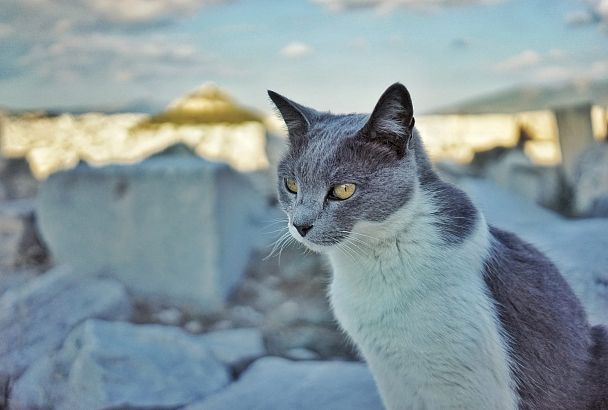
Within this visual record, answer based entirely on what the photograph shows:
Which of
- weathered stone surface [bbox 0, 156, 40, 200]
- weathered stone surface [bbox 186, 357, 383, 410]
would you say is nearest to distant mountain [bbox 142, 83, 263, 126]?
weathered stone surface [bbox 0, 156, 40, 200]

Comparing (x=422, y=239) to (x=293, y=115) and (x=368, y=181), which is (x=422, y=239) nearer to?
(x=368, y=181)

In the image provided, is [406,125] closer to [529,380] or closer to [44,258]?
[529,380]

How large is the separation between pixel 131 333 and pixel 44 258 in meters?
1.29

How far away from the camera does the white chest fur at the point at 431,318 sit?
125cm

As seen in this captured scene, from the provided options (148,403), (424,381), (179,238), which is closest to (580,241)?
(424,381)

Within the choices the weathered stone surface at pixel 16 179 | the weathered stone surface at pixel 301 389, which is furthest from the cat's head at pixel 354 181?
the weathered stone surface at pixel 16 179

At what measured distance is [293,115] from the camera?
1.44m

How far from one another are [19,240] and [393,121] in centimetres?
269

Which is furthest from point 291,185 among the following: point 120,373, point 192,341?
point 192,341

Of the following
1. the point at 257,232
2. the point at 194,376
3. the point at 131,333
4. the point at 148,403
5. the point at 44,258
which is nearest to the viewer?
the point at 148,403

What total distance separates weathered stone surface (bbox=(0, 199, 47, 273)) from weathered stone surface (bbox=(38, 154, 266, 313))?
0.16 metres

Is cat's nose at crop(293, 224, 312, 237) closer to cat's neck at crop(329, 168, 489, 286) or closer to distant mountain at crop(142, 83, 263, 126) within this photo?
cat's neck at crop(329, 168, 489, 286)

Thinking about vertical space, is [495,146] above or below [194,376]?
above

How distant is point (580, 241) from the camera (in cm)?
215
